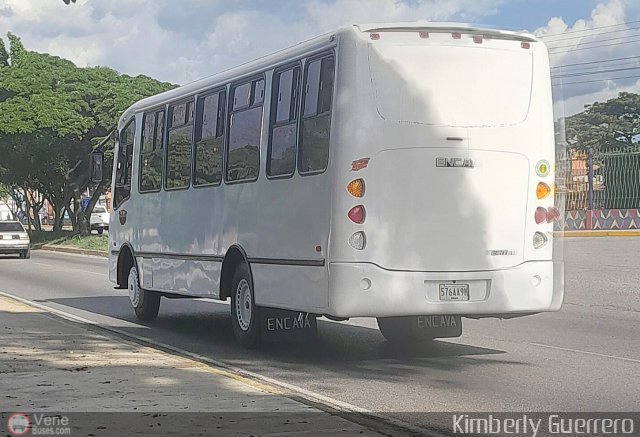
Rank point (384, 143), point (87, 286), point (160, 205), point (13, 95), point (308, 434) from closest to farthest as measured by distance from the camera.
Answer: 1. point (308, 434)
2. point (384, 143)
3. point (160, 205)
4. point (87, 286)
5. point (13, 95)

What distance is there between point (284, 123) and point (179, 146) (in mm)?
3051

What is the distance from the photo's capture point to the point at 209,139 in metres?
12.6

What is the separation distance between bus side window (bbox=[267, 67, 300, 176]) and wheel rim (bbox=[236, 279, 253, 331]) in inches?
54.8

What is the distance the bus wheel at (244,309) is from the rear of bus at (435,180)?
1991 millimetres

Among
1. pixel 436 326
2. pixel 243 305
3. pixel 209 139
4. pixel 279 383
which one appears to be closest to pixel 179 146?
pixel 209 139

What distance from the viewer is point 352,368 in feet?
33.2

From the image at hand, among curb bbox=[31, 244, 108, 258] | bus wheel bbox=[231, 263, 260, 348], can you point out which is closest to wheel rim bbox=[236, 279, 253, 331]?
bus wheel bbox=[231, 263, 260, 348]

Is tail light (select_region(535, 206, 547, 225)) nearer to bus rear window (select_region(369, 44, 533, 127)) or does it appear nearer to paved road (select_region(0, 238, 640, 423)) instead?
bus rear window (select_region(369, 44, 533, 127))

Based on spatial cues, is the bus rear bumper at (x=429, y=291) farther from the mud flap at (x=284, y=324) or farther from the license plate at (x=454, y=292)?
the mud flap at (x=284, y=324)

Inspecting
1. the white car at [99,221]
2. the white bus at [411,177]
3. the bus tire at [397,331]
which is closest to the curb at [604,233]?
the bus tire at [397,331]

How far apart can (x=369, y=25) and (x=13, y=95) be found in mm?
38242

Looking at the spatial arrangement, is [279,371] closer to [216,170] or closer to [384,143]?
[384,143]

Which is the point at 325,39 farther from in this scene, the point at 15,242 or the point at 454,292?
the point at 15,242

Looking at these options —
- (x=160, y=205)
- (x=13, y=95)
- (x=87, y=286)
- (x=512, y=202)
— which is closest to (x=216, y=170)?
(x=160, y=205)
